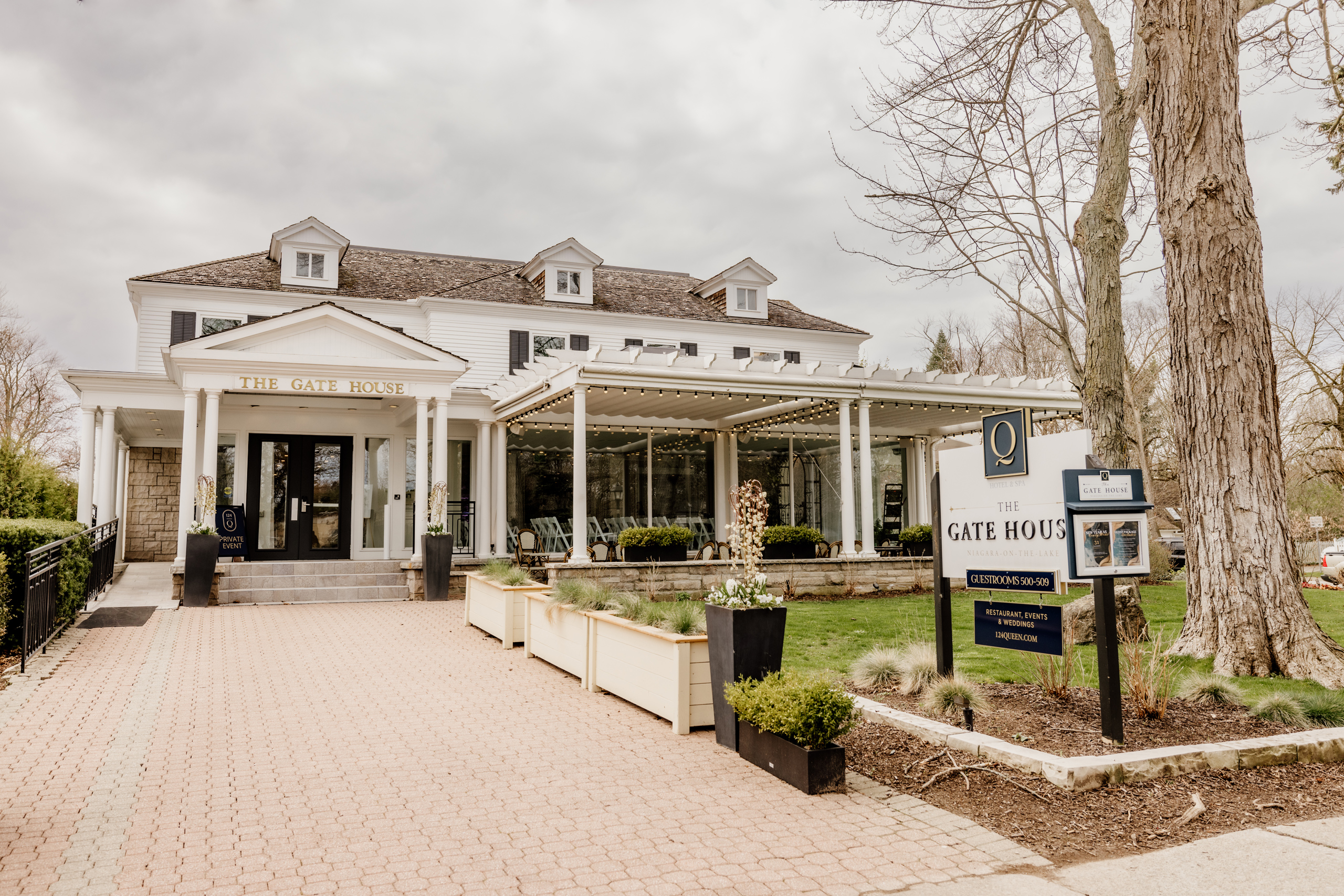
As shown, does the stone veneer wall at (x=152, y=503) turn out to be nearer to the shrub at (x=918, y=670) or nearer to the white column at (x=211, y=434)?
the white column at (x=211, y=434)

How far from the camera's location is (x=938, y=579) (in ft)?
19.8

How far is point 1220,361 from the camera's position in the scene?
6.78 metres

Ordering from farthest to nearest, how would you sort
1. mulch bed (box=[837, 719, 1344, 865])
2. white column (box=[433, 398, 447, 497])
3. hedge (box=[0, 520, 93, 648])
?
white column (box=[433, 398, 447, 497]) < hedge (box=[0, 520, 93, 648]) < mulch bed (box=[837, 719, 1344, 865])

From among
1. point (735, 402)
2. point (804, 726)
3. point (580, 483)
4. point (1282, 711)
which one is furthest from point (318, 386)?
point (1282, 711)

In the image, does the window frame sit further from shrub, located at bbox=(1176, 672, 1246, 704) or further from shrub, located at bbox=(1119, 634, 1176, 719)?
shrub, located at bbox=(1176, 672, 1246, 704)

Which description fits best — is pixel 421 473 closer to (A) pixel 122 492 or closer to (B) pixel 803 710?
(A) pixel 122 492

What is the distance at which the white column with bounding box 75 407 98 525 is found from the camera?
1414cm

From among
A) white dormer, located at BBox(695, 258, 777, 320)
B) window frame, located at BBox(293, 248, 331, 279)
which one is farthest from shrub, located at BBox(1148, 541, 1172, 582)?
window frame, located at BBox(293, 248, 331, 279)

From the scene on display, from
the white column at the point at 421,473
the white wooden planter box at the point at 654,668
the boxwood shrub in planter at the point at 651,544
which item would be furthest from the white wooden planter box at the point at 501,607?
the white column at the point at 421,473

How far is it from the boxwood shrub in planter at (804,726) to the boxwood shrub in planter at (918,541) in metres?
11.4

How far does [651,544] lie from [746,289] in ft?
34.9

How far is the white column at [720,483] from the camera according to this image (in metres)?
18.5

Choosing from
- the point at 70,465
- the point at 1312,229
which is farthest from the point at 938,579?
the point at 70,465

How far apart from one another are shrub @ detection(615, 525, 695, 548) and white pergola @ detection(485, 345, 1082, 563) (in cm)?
74
